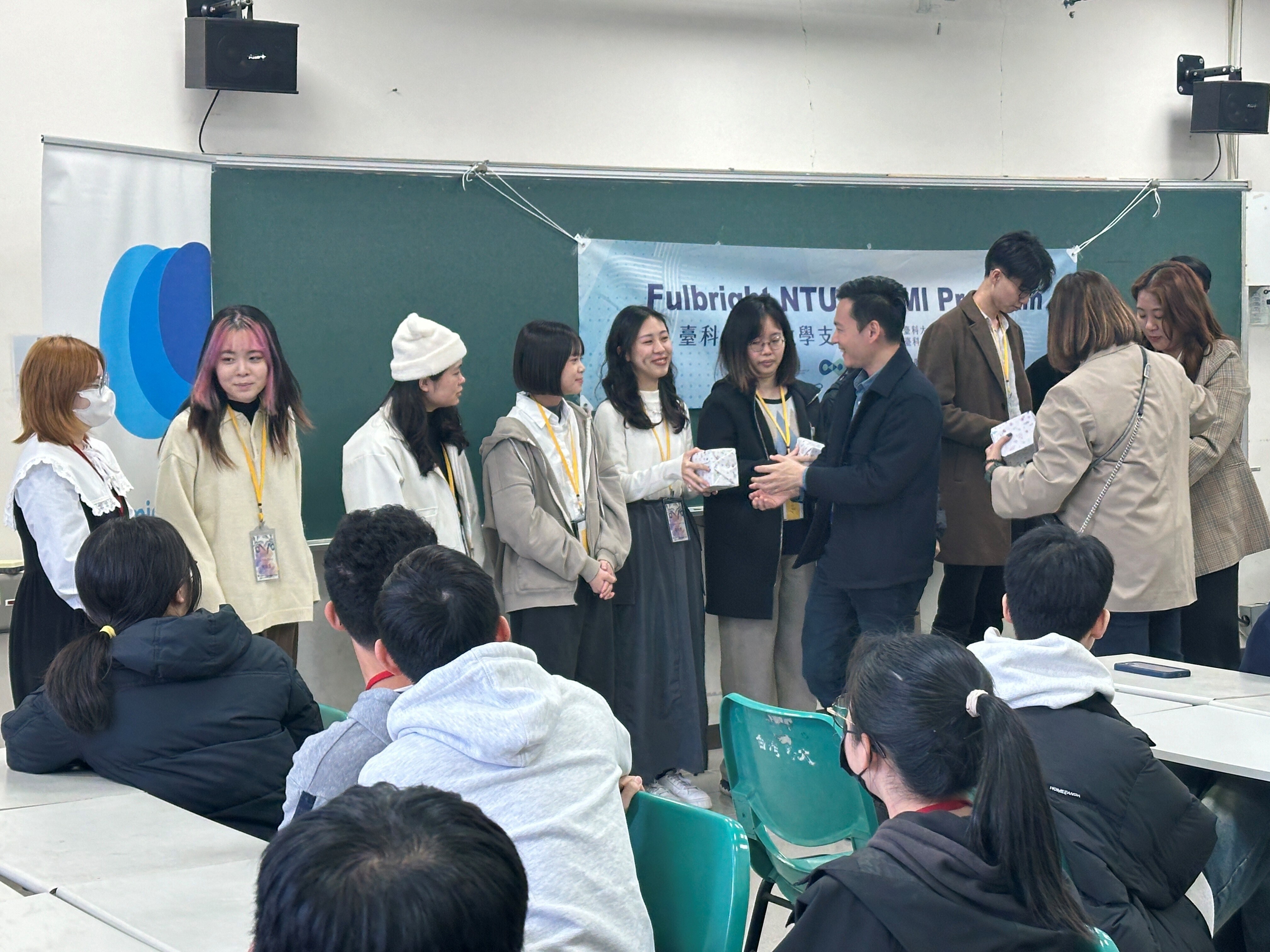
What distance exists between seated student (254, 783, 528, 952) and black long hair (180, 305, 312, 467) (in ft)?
9.23

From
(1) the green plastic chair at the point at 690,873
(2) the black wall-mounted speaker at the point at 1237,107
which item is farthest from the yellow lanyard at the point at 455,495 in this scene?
(2) the black wall-mounted speaker at the point at 1237,107

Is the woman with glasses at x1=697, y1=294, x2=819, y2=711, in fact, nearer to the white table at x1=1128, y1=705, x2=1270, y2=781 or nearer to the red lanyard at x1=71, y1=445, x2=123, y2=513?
the white table at x1=1128, y1=705, x2=1270, y2=781

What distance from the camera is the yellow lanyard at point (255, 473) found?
11.6 ft

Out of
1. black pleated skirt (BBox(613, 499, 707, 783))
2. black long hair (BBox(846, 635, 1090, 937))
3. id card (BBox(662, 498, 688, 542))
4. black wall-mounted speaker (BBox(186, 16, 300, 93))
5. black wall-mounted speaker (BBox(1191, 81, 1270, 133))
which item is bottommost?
black pleated skirt (BBox(613, 499, 707, 783))

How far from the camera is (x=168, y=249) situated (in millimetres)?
3846

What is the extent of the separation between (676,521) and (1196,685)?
6.07 feet

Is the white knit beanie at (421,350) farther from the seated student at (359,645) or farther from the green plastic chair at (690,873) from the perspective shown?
the green plastic chair at (690,873)

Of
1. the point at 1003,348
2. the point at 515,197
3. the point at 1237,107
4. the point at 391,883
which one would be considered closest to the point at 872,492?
the point at 1003,348

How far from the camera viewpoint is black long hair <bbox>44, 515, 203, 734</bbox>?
2074 mm

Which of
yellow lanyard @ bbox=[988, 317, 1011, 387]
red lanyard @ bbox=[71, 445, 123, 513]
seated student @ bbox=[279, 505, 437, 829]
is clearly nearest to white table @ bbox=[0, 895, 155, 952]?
seated student @ bbox=[279, 505, 437, 829]

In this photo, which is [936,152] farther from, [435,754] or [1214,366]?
[435,754]

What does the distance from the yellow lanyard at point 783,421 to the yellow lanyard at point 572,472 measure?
73 cm

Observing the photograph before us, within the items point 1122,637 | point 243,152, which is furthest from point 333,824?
point 243,152

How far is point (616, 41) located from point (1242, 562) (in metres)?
3.75
